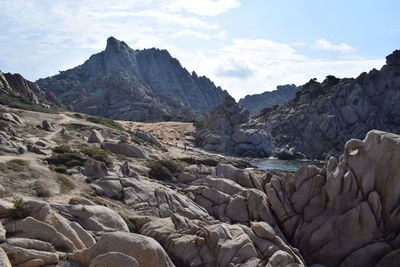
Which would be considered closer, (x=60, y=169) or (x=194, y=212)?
(x=194, y=212)

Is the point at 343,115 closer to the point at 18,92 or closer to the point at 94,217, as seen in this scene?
the point at 18,92

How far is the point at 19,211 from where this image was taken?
22.7m

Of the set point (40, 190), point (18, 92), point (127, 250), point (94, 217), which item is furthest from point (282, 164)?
point (127, 250)

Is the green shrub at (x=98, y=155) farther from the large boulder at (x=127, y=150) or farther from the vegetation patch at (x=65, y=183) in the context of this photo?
the vegetation patch at (x=65, y=183)

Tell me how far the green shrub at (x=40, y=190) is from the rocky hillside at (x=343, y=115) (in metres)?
110

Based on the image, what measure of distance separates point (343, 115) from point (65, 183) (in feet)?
386

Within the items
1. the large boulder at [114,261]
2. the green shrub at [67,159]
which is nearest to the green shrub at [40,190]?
the green shrub at [67,159]

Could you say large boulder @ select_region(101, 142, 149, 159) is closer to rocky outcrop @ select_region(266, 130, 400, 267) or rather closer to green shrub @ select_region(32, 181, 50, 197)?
rocky outcrop @ select_region(266, 130, 400, 267)

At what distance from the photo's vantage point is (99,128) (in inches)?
3398

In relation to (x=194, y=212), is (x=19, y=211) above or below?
above

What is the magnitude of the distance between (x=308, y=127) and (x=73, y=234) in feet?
422

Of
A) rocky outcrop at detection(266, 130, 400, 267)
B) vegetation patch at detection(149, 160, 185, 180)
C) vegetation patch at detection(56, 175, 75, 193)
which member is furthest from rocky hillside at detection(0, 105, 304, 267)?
rocky outcrop at detection(266, 130, 400, 267)

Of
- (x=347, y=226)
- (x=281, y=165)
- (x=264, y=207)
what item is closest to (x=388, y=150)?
(x=347, y=226)

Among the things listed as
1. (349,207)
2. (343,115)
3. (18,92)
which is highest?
(18,92)
